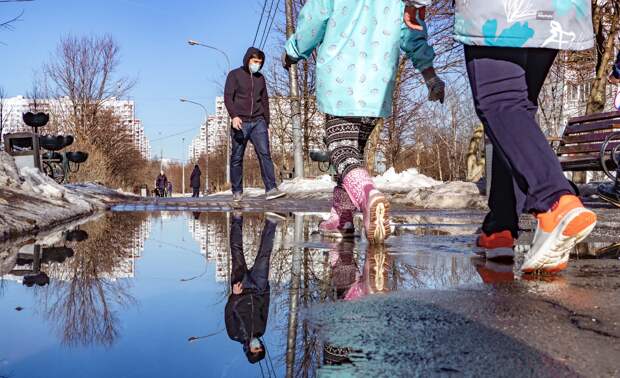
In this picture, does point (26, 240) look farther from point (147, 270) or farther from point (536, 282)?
point (536, 282)

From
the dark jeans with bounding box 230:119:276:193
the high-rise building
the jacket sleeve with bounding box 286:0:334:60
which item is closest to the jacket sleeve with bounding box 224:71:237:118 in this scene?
the dark jeans with bounding box 230:119:276:193

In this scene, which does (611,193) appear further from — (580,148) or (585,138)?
(585,138)

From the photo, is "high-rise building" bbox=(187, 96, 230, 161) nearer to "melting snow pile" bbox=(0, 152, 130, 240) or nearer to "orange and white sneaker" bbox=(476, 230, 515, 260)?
"melting snow pile" bbox=(0, 152, 130, 240)

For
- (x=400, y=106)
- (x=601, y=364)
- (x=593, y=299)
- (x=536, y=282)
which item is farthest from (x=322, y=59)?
(x=400, y=106)

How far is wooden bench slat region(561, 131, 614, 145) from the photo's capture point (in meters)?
7.59

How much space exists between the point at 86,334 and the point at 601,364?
1.12 metres

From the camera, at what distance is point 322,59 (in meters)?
3.42

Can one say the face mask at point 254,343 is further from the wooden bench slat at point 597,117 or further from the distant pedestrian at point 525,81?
the wooden bench slat at point 597,117

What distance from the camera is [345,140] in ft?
11.2

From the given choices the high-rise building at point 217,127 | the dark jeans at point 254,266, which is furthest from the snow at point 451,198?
the high-rise building at point 217,127

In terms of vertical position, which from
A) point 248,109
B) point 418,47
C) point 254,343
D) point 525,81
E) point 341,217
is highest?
point 248,109

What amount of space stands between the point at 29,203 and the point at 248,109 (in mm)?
3697

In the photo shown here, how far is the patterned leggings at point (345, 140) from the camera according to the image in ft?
11.1

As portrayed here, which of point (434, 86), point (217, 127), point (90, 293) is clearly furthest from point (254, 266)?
point (217, 127)
